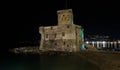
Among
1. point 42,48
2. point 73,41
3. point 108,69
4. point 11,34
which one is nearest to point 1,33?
point 11,34

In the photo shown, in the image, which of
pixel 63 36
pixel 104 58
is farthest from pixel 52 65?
pixel 63 36

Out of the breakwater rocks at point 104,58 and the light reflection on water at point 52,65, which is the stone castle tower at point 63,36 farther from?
the light reflection on water at point 52,65

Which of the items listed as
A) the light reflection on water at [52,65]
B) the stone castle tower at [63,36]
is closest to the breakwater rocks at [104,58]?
the light reflection on water at [52,65]

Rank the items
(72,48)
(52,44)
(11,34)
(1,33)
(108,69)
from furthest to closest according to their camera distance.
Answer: (11,34), (1,33), (52,44), (72,48), (108,69)

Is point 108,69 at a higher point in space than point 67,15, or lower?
lower

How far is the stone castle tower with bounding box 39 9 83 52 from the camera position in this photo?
A: 2093 inches

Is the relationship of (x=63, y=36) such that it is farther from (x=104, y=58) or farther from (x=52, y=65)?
(x=52, y=65)

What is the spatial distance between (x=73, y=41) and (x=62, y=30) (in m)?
4.12

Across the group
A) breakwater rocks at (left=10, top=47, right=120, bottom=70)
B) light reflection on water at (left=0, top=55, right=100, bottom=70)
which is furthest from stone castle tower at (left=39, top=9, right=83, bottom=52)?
light reflection on water at (left=0, top=55, right=100, bottom=70)

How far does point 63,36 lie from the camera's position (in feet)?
178

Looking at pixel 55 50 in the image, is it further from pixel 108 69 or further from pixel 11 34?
pixel 11 34

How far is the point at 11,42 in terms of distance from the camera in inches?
4601

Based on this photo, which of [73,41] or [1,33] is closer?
[73,41]

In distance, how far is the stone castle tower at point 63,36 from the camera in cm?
5316
